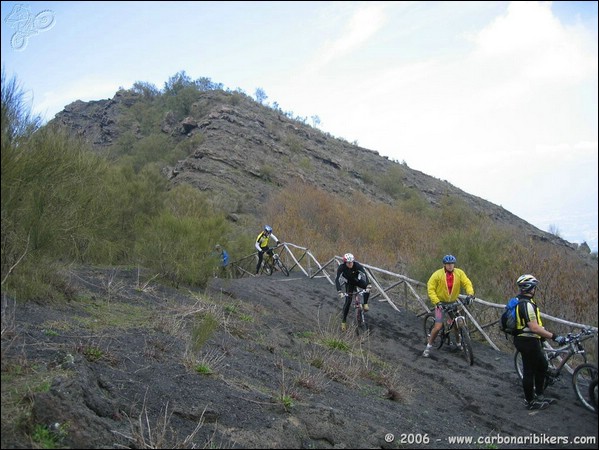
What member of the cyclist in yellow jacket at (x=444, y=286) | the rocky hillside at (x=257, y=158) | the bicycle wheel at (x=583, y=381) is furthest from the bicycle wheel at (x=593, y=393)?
the rocky hillside at (x=257, y=158)

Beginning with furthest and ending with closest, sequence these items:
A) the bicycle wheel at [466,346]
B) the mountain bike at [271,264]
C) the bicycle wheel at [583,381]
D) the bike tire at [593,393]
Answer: the mountain bike at [271,264], the bicycle wheel at [466,346], the bicycle wheel at [583,381], the bike tire at [593,393]

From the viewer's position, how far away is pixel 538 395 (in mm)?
6352

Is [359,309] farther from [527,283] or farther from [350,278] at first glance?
[527,283]

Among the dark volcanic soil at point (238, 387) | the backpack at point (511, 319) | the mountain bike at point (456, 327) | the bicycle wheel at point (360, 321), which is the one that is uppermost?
the backpack at point (511, 319)

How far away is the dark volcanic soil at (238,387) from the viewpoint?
14.6ft

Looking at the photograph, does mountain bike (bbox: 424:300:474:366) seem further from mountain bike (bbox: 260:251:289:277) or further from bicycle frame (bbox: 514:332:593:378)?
mountain bike (bbox: 260:251:289:277)

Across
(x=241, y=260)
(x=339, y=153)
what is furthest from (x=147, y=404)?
(x=339, y=153)

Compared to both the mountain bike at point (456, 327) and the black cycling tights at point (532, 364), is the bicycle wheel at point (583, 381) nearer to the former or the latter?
the black cycling tights at point (532, 364)

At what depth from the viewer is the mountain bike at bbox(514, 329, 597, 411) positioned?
5016 mm

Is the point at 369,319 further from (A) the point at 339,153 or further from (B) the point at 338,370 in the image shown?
(A) the point at 339,153

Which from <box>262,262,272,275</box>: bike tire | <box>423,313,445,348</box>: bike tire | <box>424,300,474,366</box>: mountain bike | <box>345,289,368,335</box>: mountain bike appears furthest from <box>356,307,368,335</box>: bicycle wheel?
<box>262,262,272,275</box>: bike tire

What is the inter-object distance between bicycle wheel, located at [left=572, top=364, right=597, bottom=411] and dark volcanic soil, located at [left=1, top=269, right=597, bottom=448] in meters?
0.16

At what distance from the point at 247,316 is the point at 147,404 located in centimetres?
546

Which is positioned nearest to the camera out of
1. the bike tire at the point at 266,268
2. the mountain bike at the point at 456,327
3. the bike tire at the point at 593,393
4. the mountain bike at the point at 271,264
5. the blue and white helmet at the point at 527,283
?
the bike tire at the point at 593,393
